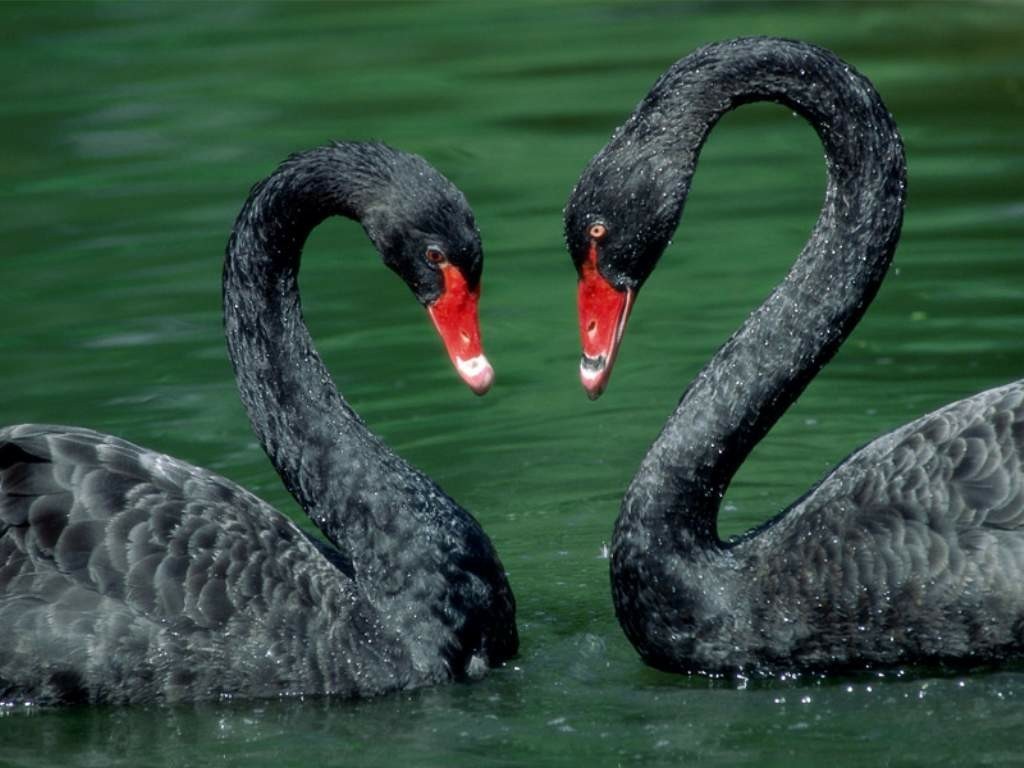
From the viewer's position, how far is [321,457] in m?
6.19

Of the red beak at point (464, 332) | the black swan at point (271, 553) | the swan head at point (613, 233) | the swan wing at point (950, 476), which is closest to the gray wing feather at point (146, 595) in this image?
the black swan at point (271, 553)

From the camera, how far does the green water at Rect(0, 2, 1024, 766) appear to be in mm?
5543

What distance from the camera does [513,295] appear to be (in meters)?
9.45

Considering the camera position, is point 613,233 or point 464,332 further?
point 464,332

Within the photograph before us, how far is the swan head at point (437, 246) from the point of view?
19.0ft

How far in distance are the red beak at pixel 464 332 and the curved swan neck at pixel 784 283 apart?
1.76 ft

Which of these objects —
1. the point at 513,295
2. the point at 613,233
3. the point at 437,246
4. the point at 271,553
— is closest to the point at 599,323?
the point at 613,233

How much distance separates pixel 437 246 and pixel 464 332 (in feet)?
0.84

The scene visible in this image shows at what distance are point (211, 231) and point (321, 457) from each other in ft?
14.7

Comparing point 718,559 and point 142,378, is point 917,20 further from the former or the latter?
point 718,559

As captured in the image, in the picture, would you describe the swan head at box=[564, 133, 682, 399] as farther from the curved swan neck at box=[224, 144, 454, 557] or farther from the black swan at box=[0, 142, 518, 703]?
the curved swan neck at box=[224, 144, 454, 557]

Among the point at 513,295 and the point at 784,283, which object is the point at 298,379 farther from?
the point at 513,295

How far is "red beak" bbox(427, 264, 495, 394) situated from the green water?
807mm

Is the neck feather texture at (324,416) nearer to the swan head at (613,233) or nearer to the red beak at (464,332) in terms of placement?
the red beak at (464,332)
